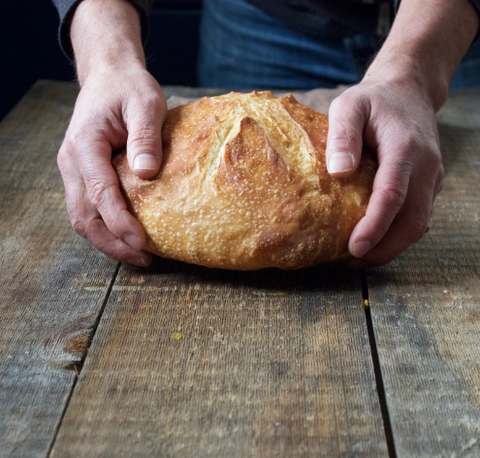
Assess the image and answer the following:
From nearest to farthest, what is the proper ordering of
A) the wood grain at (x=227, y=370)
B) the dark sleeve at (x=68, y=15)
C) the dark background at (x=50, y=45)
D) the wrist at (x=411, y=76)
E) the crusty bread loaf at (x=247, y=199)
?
the wood grain at (x=227, y=370) → the crusty bread loaf at (x=247, y=199) → the wrist at (x=411, y=76) → the dark sleeve at (x=68, y=15) → the dark background at (x=50, y=45)

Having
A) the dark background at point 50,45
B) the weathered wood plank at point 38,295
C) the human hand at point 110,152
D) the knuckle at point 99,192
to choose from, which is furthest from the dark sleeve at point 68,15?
the dark background at point 50,45

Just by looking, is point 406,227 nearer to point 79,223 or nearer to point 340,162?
point 340,162

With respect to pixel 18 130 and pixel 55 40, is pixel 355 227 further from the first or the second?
pixel 55 40

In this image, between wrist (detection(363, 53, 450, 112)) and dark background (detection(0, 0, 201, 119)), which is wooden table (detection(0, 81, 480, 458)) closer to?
wrist (detection(363, 53, 450, 112))

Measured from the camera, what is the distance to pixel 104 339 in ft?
3.42

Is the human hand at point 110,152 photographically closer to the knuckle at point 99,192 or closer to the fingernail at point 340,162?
the knuckle at point 99,192

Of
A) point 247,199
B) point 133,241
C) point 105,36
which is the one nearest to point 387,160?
point 247,199

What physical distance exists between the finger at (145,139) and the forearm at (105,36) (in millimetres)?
192

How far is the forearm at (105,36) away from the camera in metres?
1.37

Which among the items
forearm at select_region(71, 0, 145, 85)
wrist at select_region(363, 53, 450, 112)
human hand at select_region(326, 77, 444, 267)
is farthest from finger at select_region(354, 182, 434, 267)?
forearm at select_region(71, 0, 145, 85)

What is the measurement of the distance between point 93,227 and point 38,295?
0.18m

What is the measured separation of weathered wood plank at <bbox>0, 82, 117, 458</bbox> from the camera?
898 millimetres

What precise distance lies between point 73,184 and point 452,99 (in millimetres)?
1596

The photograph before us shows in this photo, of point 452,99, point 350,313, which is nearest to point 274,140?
point 350,313
